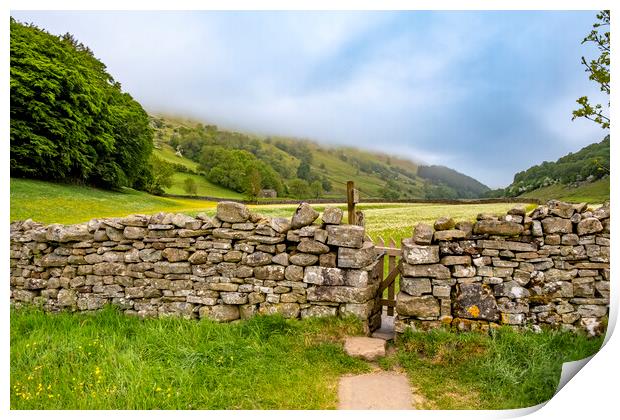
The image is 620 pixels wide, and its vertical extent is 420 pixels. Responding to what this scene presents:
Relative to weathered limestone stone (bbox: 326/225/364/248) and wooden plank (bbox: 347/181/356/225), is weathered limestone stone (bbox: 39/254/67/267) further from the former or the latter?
wooden plank (bbox: 347/181/356/225)

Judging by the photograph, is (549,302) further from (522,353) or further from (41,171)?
(41,171)

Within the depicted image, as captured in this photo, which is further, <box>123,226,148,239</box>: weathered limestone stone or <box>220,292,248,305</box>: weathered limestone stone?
<box>123,226,148,239</box>: weathered limestone stone

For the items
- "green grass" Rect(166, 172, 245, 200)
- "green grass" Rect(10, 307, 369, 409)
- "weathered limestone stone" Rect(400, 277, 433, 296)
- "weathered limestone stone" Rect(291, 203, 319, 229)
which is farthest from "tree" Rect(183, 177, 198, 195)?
"weathered limestone stone" Rect(400, 277, 433, 296)

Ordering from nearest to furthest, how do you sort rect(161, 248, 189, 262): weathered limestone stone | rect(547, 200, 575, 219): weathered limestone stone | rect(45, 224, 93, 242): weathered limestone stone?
rect(547, 200, 575, 219): weathered limestone stone → rect(161, 248, 189, 262): weathered limestone stone → rect(45, 224, 93, 242): weathered limestone stone

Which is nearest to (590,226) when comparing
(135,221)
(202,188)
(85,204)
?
(202,188)

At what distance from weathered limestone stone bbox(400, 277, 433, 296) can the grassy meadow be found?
2.03 feet

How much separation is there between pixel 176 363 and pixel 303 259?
2346mm

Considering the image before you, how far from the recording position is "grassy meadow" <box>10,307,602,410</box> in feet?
14.3

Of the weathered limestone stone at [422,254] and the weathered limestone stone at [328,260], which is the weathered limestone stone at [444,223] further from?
the weathered limestone stone at [328,260]

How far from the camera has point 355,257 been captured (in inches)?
234

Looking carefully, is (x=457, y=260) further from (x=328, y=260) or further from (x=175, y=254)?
(x=175, y=254)

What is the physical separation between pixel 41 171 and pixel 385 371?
6145 millimetres

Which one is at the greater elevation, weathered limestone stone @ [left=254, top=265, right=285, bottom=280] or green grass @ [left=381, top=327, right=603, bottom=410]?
weathered limestone stone @ [left=254, top=265, right=285, bottom=280]

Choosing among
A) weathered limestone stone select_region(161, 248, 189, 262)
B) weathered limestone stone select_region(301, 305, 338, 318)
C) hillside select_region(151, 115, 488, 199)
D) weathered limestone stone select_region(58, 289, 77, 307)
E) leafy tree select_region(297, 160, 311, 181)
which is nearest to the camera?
weathered limestone stone select_region(301, 305, 338, 318)
